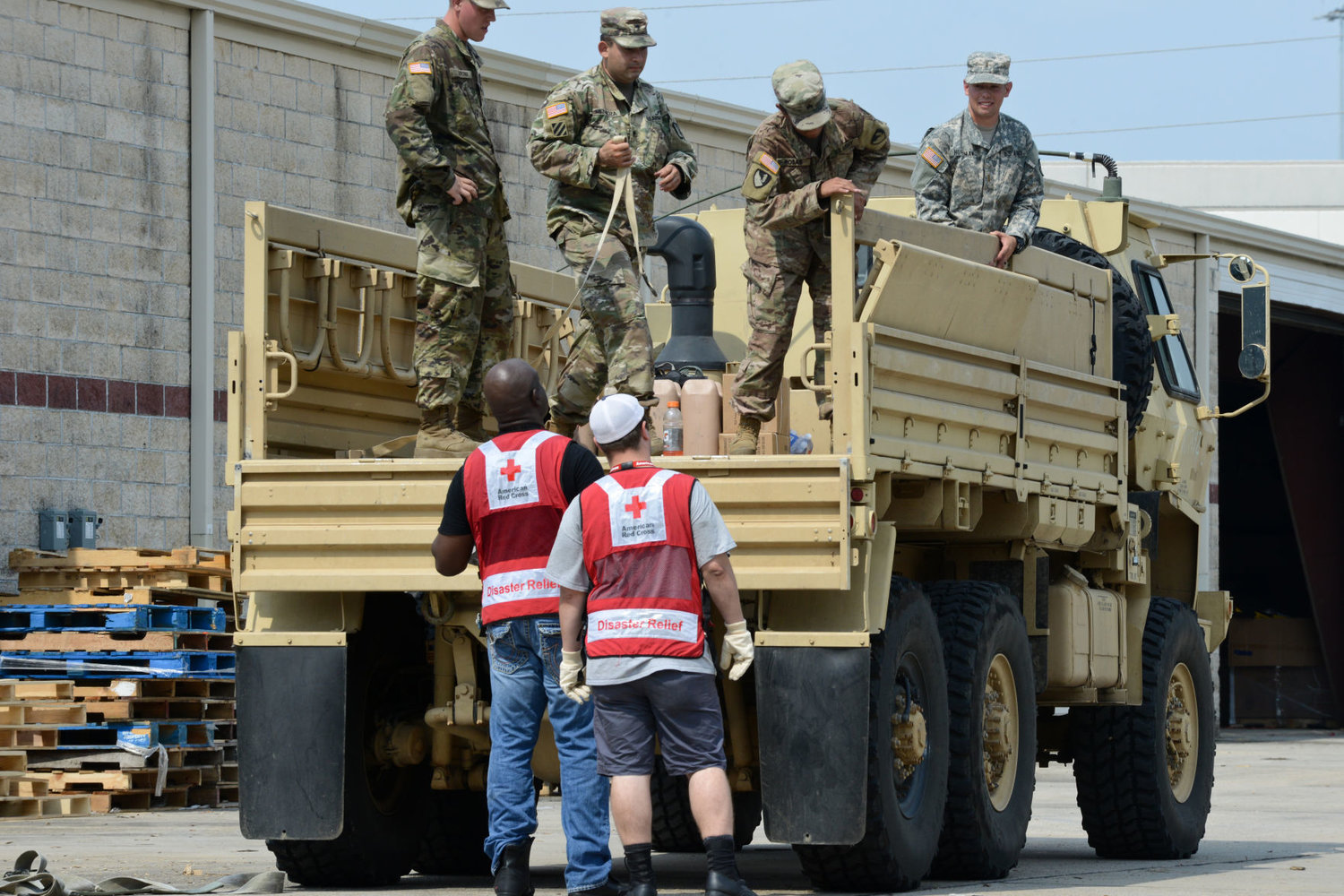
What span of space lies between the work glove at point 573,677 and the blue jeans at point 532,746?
0.75 ft

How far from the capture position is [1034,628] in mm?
10383

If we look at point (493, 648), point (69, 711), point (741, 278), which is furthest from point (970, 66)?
point (69, 711)

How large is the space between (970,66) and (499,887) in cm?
480

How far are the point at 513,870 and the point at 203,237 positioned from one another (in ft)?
29.3

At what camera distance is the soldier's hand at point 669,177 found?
371 inches

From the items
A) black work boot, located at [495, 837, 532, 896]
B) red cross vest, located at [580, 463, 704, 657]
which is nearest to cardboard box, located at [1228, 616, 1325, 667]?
black work boot, located at [495, 837, 532, 896]

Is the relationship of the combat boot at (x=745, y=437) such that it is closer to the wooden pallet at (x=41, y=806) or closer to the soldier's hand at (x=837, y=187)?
the soldier's hand at (x=837, y=187)

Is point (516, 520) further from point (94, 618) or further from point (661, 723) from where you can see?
point (94, 618)

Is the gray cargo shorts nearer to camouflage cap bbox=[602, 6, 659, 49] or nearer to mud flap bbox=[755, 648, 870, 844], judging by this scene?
mud flap bbox=[755, 648, 870, 844]

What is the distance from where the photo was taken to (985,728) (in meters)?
9.62

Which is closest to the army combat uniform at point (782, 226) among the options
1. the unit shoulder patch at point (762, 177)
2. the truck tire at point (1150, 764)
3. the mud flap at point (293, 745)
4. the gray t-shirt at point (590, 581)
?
the unit shoulder patch at point (762, 177)

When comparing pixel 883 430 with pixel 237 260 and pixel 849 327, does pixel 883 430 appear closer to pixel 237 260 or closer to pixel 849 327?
pixel 849 327

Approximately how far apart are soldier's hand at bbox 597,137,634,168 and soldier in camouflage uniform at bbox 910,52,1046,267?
2.03 meters

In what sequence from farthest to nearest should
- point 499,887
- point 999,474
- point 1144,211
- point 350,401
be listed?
point 1144,211 < point 350,401 < point 999,474 < point 499,887
